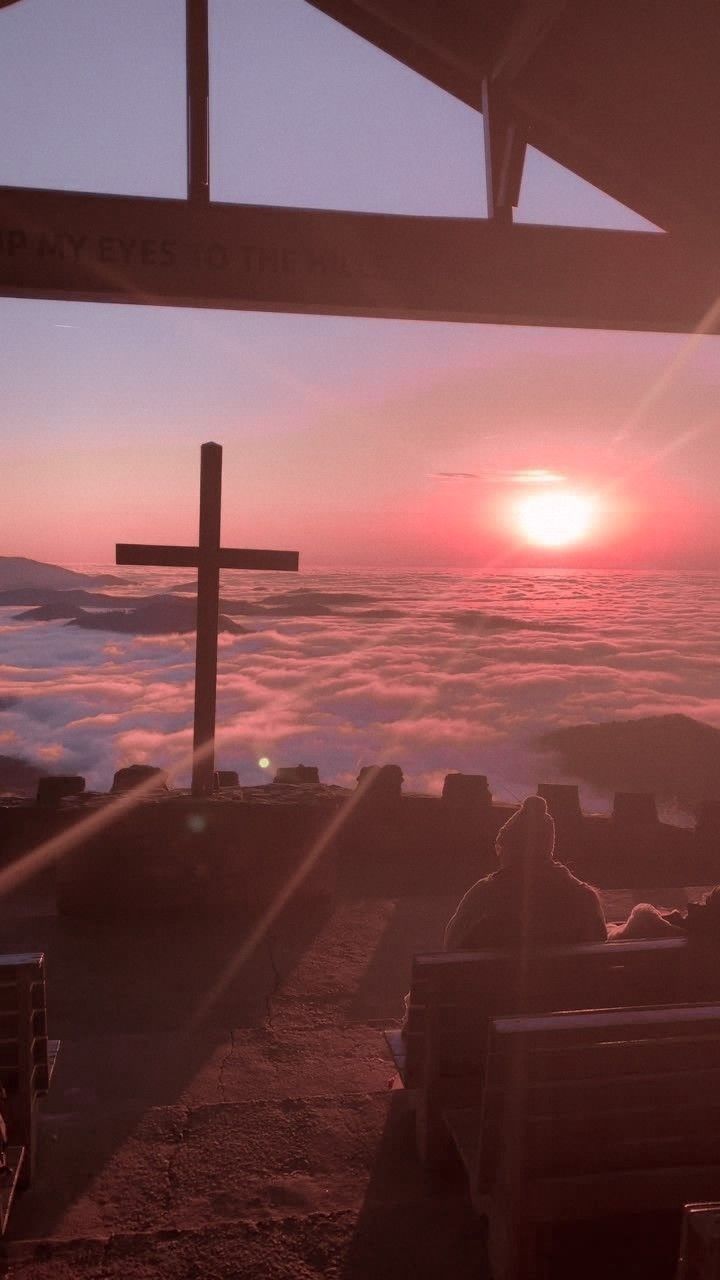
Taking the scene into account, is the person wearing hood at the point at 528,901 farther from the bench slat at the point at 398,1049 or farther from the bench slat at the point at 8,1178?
the bench slat at the point at 8,1178

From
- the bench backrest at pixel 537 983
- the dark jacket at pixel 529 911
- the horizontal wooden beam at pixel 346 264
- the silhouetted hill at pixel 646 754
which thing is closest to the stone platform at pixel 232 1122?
the bench backrest at pixel 537 983

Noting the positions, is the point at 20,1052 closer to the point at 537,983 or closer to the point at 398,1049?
the point at 398,1049

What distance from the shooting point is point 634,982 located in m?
3.24

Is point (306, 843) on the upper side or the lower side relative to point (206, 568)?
lower

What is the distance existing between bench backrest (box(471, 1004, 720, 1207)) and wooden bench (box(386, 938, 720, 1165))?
2.07 ft

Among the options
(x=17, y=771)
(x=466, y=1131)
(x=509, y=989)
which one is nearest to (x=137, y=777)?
(x=509, y=989)

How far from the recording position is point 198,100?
157 inches

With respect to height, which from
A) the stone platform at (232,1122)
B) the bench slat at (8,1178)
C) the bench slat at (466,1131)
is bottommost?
the stone platform at (232,1122)

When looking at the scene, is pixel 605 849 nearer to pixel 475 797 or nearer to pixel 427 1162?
pixel 475 797

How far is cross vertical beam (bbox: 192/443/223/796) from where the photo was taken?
6.17 m

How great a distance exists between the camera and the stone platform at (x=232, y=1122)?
275 cm

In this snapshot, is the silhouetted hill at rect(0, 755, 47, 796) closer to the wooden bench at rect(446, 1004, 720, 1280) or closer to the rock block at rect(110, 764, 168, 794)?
the rock block at rect(110, 764, 168, 794)

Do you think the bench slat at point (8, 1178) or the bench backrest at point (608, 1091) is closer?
the bench backrest at point (608, 1091)

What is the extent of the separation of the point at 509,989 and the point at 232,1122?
47.4 inches
